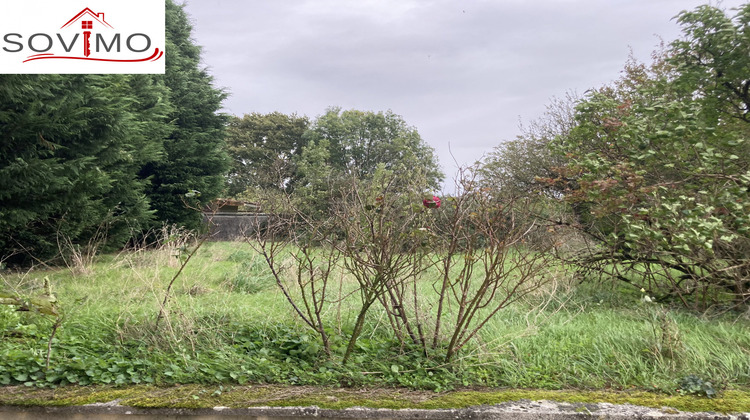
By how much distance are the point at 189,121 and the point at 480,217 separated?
11.7 m

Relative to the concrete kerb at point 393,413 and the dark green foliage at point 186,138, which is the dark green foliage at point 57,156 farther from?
the concrete kerb at point 393,413

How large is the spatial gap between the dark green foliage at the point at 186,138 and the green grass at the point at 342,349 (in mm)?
7833

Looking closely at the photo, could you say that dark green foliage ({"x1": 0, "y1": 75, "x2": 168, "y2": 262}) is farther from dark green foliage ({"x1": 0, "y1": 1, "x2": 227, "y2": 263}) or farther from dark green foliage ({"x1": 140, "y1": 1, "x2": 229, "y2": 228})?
dark green foliage ({"x1": 140, "y1": 1, "x2": 229, "y2": 228})

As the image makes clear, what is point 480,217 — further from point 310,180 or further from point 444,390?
point 310,180

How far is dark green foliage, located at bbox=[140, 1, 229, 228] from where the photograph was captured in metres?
12.1

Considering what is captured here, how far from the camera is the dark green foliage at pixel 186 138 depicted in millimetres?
12102

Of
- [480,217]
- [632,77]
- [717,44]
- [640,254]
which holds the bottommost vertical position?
[640,254]

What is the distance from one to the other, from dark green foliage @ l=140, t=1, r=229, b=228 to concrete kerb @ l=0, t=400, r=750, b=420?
918cm

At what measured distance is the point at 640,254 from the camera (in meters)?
5.64

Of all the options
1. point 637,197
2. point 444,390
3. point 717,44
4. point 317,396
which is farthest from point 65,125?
point 717,44

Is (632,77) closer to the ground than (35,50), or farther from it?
farther from it

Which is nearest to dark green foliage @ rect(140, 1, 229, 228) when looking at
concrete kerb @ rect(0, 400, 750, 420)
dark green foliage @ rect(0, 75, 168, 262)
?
dark green foliage @ rect(0, 75, 168, 262)

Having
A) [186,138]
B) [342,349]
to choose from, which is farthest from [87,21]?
[186,138]

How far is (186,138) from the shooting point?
41.4ft
